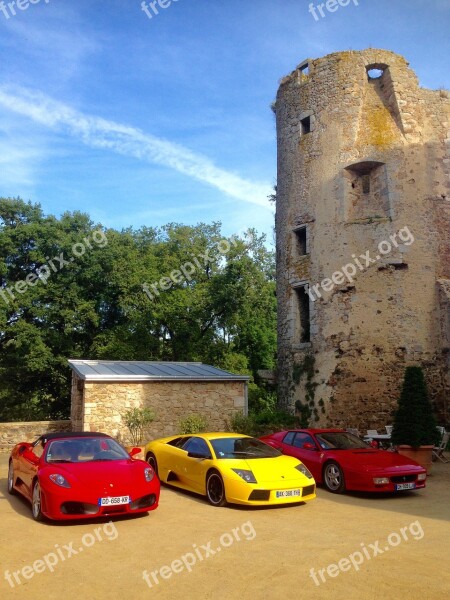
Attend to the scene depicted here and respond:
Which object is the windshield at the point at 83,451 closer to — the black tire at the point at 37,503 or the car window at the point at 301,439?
the black tire at the point at 37,503

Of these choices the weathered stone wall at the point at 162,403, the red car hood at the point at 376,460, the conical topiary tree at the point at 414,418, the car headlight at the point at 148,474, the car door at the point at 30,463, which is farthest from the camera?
the weathered stone wall at the point at 162,403

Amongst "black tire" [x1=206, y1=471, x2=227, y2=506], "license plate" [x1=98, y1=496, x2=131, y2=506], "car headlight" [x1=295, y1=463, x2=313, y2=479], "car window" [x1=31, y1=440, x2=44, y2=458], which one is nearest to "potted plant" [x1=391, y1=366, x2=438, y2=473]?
"car headlight" [x1=295, y1=463, x2=313, y2=479]

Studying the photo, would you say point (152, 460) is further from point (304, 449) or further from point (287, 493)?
point (287, 493)

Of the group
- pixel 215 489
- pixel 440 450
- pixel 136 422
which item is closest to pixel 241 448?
pixel 215 489

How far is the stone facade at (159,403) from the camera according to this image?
48.2 ft

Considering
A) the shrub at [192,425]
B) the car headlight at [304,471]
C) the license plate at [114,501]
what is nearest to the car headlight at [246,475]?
the car headlight at [304,471]

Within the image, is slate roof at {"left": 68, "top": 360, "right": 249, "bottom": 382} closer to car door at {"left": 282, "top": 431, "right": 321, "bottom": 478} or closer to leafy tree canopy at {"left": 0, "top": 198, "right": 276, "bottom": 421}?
car door at {"left": 282, "top": 431, "right": 321, "bottom": 478}

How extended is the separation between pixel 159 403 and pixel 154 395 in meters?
0.27

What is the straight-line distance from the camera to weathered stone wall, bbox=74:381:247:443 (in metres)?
14.7

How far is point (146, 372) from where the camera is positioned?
1625cm

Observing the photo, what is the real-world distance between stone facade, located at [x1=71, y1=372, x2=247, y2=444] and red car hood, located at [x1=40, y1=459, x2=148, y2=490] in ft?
23.3

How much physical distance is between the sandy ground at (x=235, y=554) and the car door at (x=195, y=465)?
1.84 feet

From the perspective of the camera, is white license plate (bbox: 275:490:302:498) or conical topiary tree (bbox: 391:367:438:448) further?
conical topiary tree (bbox: 391:367:438:448)

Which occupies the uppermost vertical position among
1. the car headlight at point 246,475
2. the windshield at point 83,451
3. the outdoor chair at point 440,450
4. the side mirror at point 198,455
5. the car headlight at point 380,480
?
the windshield at point 83,451
